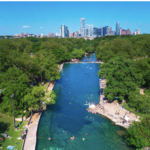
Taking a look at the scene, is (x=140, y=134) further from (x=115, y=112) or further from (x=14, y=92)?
(x=14, y=92)

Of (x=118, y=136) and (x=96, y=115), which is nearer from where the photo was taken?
(x=118, y=136)

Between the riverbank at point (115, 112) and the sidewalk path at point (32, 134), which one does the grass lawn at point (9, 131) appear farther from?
the riverbank at point (115, 112)

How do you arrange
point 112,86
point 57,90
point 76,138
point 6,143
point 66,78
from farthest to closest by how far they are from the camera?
point 66,78 → point 57,90 → point 112,86 → point 76,138 → point 6,143

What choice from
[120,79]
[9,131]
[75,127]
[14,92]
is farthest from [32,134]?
[120,79]

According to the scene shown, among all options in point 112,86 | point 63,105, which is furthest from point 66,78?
point 112,86

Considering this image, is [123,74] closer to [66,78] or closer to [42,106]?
[42,106]

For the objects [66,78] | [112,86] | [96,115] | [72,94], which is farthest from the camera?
[66,78]

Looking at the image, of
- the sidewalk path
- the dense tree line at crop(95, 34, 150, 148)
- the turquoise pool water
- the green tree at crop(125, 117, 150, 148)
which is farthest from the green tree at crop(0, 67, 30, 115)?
the green tree at crop(125, 117, 150, 148)
